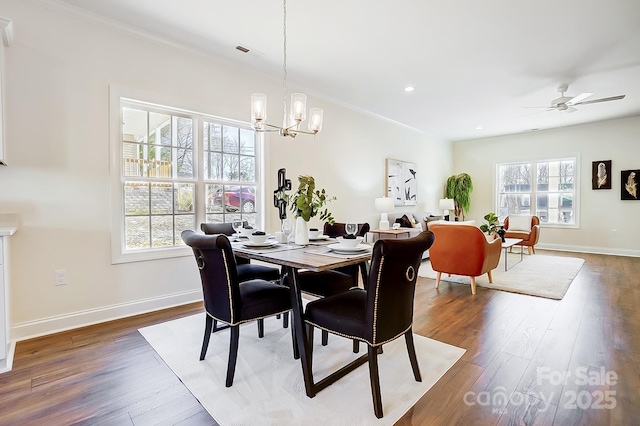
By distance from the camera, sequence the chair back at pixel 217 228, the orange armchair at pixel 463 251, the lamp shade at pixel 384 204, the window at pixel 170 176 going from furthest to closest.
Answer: the lamp shade at pixel 384 204
the orange armchair at pixel 463 251
the window at pixel 170 176
the chair back at pixel 217 228

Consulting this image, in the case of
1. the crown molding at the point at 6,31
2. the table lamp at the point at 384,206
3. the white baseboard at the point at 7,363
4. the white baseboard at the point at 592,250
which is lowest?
the white baseboard at the point at 7,363

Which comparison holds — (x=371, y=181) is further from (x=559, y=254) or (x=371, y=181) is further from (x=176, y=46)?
(x=559, y=254)

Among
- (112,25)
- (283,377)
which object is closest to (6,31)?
(112,25)

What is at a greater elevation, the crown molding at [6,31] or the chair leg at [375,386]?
the crown molding at [6,31]

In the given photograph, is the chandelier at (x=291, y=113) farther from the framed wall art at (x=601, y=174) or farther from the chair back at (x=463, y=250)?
the framed wall art at (x=601, y=174)

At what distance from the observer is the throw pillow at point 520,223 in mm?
6406

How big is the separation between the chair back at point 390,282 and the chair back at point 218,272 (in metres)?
0.79

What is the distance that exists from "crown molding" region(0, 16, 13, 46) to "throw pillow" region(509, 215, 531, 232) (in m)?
7.92

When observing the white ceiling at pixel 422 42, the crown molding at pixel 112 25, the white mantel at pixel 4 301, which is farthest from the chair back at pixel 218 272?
the crown molding at pixel 112 25

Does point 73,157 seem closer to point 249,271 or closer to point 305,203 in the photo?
point 249,271

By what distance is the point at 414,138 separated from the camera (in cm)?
708

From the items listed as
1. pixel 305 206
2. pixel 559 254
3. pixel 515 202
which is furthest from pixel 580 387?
pixel 515 202

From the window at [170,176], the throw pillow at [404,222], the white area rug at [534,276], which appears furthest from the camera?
the throw pillow at [404,222]

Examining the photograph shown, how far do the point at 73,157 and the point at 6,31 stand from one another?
0.94m
